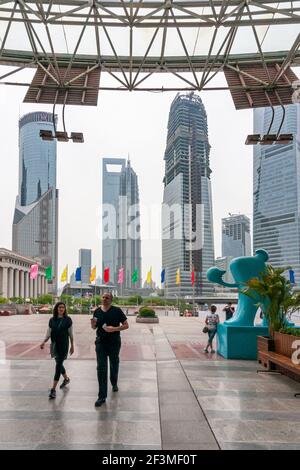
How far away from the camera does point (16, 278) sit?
121188 mm

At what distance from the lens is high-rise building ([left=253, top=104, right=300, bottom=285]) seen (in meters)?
118

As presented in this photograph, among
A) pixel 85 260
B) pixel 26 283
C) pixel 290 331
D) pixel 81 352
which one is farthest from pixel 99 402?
pixel 85 260

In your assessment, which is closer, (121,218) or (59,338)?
(59,338)

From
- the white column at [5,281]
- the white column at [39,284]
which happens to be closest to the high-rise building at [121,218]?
the white column at [39,284]

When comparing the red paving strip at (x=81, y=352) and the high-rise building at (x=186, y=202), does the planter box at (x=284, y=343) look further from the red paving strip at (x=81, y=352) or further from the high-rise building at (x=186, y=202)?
the high-rise building at (x=186, y=202)

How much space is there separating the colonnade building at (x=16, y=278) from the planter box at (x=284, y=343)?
93.9 meters

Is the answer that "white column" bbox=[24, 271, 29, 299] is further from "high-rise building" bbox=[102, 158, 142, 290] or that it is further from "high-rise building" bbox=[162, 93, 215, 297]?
"high-rise building" bbox=[162, 93, 215, 297]

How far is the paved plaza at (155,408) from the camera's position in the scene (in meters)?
5.73

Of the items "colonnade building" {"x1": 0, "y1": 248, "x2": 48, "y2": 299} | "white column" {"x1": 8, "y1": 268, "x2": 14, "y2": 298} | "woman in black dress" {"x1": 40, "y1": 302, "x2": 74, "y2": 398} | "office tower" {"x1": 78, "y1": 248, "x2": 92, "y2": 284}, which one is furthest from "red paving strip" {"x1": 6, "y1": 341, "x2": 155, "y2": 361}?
"office tower" {"x1": 78, "y1": 248, "x2": 92, "y2": 284}

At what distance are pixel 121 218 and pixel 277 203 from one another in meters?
45.1

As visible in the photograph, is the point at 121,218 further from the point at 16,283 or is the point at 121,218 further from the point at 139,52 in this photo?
the point at 139,52
